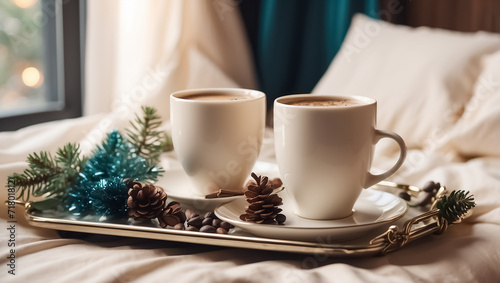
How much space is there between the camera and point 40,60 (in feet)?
6.20

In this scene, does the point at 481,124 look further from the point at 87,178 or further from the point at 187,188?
the point at 87,178

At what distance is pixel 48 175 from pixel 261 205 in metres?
0.33

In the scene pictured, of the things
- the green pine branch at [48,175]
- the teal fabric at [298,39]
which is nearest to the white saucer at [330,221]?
the green pine branch at [48,175]

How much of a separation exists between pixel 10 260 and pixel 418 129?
0.94 meters

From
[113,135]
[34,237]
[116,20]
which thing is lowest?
[34,237]

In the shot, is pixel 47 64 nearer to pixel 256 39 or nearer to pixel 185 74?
pixel 185 74

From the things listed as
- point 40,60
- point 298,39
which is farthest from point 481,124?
point 40,60

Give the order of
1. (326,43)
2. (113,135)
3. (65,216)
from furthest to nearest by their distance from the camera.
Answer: (326,43)
(113,135)
(65,216)

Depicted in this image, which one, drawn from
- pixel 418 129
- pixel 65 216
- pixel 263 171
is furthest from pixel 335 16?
pixel 65 216

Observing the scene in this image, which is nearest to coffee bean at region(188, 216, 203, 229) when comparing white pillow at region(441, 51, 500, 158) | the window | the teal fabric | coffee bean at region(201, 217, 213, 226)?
coffee bean at region(201, 217, 213, 226)

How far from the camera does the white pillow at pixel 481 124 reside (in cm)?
121

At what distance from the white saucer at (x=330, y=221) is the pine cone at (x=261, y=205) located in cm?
1

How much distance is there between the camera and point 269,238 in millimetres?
717

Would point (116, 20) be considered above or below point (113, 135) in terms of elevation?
above
